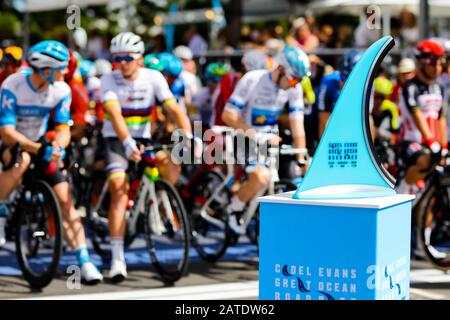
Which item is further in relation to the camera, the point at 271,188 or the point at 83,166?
the point at 83,166

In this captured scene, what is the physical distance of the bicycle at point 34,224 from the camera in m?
7.54

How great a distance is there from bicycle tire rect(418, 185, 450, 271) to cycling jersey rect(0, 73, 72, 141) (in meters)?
3.42

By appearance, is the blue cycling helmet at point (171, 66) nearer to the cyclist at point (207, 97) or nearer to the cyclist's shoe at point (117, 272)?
the cyclist at point (207, 97)

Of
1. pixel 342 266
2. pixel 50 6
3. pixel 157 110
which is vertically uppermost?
pixel 50 6

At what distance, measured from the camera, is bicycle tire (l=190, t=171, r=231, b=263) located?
9094 millimetres

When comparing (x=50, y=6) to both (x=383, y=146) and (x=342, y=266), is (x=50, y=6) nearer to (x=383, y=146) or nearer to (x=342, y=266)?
(x=383, y=146)

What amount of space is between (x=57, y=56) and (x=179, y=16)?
2766cm

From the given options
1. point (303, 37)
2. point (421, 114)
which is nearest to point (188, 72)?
point (303, 37)

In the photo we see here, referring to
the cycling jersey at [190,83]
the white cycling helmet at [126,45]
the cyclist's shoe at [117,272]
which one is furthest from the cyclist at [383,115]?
the cyclist's shoe at [117,272]

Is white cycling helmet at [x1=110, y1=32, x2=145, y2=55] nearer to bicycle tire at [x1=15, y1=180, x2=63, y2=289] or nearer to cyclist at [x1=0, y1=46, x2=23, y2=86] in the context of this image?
bicycle tire at [x1=15, y1=180, x2=63, y2=289]

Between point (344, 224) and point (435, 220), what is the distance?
4.70m

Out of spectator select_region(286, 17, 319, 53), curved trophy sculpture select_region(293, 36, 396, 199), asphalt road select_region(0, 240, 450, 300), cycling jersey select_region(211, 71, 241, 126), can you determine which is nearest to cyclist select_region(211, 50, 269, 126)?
cycling jersey select_region(211, 71, 241, 126)
